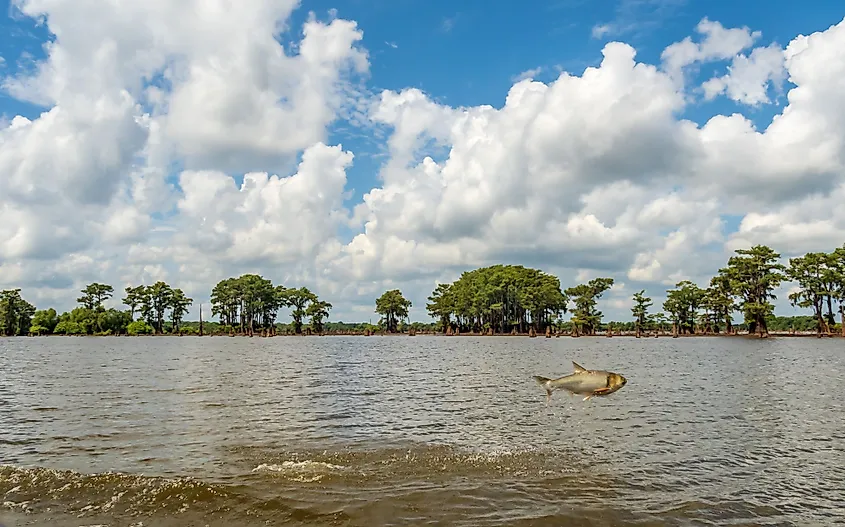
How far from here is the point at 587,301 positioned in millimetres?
161750

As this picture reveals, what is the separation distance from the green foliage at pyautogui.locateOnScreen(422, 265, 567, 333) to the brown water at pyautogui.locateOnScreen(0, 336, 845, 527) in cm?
13750

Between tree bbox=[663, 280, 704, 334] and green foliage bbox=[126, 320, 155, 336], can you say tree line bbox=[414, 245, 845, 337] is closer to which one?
tree bbox=[663, 280, 704, 334]

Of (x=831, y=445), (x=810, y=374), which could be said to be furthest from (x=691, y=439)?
(x=810, y=374)

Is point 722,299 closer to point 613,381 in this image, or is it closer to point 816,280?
point 816,280

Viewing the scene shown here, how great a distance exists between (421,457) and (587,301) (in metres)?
152

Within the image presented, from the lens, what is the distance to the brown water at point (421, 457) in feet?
39.0

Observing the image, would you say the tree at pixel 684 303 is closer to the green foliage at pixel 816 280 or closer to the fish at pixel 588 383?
the green foliage at pixel 816 280

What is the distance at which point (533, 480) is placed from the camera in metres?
14.1

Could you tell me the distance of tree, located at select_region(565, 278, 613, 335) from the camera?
15938cm

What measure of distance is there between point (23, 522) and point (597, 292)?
159524mm

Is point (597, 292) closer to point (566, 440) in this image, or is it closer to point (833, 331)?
point (833, 331)

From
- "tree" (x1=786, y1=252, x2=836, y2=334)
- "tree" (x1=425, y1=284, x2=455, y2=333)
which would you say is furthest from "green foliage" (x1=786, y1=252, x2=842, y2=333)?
"tree" (x1=425, y1=284, x2=455, y2=333)

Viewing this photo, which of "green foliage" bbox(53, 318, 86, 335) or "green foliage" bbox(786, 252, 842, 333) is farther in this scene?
"green foliage" bbox(53, 318, 86, 335)

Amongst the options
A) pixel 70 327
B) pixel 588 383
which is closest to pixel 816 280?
pixel 588 383
